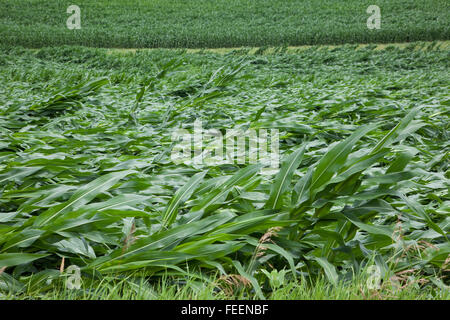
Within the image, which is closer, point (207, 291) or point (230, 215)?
point (207, 291)

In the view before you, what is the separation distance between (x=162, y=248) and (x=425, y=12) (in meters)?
18.0

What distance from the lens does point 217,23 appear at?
15.5m

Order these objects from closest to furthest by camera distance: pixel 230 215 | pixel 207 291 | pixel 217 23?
pixel 207 291 → pixel 230 215 → pixel 217 23

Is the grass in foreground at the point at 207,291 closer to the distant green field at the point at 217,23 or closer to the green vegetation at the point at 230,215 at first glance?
the green vegetation at the point at 230,215

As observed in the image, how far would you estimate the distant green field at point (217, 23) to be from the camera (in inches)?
517

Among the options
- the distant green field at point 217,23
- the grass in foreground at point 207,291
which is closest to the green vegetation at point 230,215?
the grass in foreground at point 207,291

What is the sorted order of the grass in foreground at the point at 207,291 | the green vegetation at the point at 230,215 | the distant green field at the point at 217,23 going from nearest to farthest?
the grass in foreground at the point at 207,291 → the green vegetation at the point at 230,215 → the distant green field at the point at 217,23

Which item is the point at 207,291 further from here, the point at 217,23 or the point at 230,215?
the point at 217,23

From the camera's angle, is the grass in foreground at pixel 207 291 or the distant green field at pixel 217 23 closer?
the grass in foreground at pixel 207 291

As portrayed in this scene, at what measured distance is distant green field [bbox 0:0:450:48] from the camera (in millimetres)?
13125

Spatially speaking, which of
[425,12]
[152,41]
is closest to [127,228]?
[152,41]

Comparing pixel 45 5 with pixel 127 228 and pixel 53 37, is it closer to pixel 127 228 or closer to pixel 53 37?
pixel 53 37

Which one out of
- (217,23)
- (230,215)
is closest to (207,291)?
(230,215)

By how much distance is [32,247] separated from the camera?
41.2 inches
